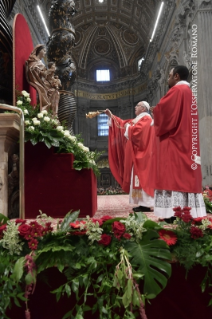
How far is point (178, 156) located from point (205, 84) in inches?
259

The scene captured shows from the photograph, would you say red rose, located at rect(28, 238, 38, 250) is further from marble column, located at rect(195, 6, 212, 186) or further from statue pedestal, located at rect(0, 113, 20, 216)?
marble column, located at rect(195, 6, 212, 186)

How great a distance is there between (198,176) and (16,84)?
2680 mm

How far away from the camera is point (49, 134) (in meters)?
3.90

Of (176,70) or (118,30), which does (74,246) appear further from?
(118,30)

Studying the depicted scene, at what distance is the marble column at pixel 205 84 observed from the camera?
8852mm

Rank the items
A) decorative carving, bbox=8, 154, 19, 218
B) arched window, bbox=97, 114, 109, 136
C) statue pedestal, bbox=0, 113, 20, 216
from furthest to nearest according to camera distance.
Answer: arched window, bbox=97, 114, 109, 136 < decorative carving, bbox=8, 154, 19, 218 < statue pedestal, bbox=0, 113, 20, 216

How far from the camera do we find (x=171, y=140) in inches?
135

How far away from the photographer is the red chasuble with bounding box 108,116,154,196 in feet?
16.7

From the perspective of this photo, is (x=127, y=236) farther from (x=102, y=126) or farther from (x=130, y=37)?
(x=130, y=37)

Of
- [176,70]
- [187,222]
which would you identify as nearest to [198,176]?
[176,70]

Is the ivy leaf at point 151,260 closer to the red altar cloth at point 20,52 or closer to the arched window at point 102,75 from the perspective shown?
the red altar cloth at point 20,52

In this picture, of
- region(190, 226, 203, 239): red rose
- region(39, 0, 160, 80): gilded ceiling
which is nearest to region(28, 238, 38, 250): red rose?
region(190, 226, 203, 239): red rose

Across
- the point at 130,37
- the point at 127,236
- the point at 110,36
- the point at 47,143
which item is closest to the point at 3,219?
the point at 127,236

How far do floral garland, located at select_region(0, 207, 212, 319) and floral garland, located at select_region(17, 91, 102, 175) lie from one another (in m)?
2.04
